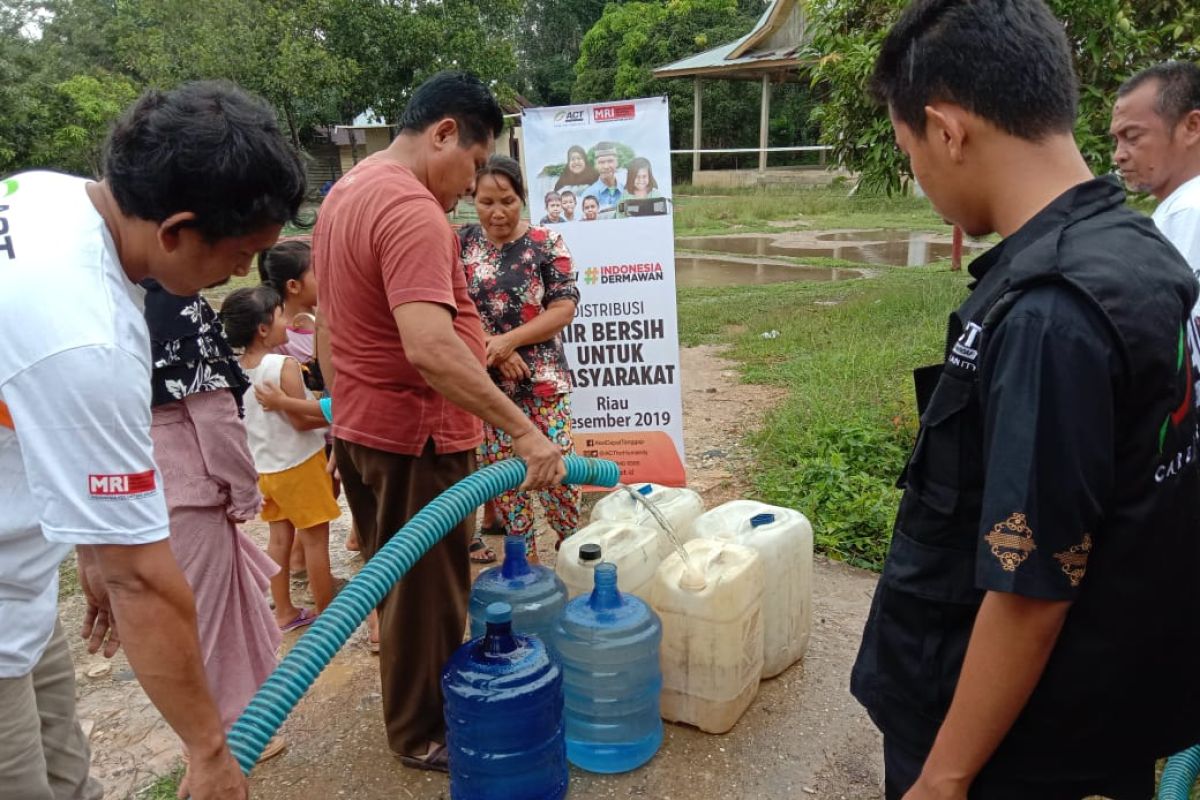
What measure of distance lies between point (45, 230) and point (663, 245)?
3.82 m

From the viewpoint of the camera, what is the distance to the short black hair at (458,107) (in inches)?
105

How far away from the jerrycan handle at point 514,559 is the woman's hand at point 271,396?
4.12 feet

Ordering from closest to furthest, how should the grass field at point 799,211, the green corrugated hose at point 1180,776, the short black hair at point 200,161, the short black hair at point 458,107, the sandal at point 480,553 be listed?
the short black hair at point 200,161, the green corrugated hose at point 1180,776, the short black hair at point 458,107, the sandal at point 480,553, the grass field at point 799,211

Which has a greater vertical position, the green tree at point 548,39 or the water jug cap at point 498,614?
the green tree at point 548,39

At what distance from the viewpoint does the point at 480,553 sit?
446 cm

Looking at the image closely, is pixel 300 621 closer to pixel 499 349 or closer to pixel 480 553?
pixel 480 553

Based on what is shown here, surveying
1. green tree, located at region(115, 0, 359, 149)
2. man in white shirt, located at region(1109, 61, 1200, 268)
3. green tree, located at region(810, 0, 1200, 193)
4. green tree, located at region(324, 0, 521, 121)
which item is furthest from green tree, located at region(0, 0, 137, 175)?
man in white shirt, located at region(1109, 61, 1200, 268)

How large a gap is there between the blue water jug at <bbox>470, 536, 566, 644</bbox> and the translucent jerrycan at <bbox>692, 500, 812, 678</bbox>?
0.64 metres

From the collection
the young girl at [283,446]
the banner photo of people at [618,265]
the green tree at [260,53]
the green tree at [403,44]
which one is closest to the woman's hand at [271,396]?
the young girl at [283,446]

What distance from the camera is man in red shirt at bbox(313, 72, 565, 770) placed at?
2475 millimetres

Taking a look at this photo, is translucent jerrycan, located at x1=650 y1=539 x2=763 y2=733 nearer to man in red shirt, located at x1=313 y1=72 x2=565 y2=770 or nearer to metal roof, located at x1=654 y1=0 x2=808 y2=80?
man in red shirt, located at x1=313 y1=72 x2=565 y2=770

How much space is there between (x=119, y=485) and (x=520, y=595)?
1762mm

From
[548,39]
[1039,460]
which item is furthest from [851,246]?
[548,39]

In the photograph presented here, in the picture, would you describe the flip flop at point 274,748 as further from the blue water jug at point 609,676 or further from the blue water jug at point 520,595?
the blue water jug at point 609,676
